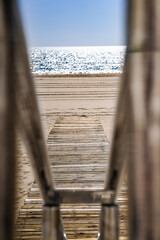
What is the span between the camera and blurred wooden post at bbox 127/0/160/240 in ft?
0.94

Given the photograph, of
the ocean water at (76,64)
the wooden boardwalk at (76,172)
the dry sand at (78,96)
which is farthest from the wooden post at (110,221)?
the ocean water at (76,64)

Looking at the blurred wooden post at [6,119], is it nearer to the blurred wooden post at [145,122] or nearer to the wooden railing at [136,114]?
the wooden railing at [136,114]

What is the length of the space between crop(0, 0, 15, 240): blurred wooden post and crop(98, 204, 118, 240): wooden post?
17.3 inches

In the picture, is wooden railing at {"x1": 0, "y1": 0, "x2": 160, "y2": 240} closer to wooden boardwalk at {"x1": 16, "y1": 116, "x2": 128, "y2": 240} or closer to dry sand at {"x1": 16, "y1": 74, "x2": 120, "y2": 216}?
wooden boardwalk at {"x1": 16, "y1": 116, "x2": 128, "y2": 240}

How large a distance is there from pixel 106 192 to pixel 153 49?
460 millimetres

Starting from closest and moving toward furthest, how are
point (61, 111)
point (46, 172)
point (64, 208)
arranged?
1. point (46, 172)
2. point (64, 208)
3. point (61, 111)

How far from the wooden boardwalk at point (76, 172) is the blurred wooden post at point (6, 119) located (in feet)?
4.07

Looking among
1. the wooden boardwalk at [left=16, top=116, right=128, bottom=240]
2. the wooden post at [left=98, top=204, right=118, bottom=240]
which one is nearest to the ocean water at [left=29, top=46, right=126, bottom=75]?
the wooden boardwalk at [left=16, top=116, right=128, bottom=240]

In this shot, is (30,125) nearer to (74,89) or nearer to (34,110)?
(34,110)

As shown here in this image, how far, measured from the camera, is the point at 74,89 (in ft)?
12.8

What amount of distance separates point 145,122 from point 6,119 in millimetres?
148

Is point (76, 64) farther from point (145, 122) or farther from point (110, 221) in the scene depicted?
point (145, 122)

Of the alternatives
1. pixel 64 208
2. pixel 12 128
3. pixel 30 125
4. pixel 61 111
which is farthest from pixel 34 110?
pixel 61 111

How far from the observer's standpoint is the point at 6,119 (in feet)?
0.93
